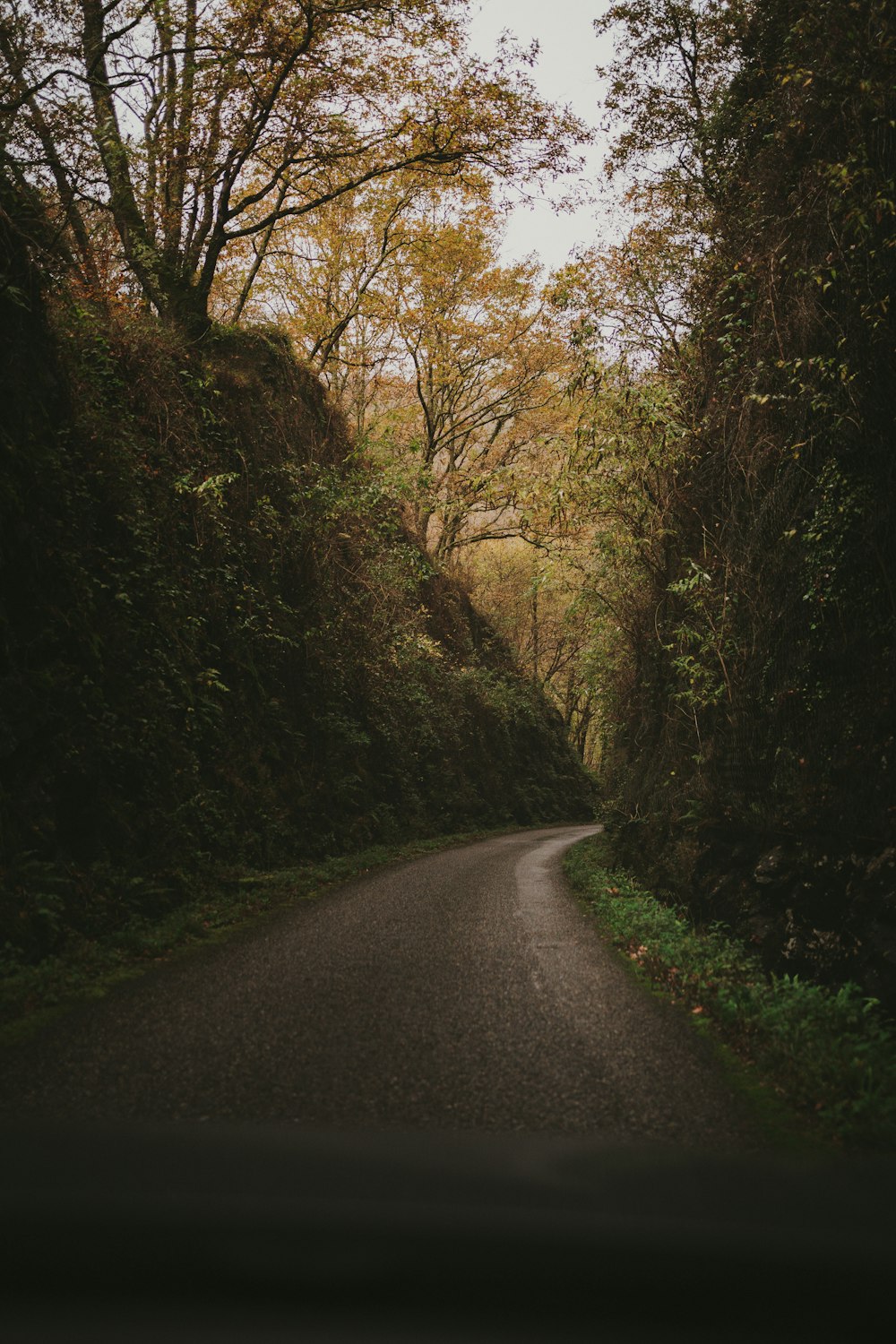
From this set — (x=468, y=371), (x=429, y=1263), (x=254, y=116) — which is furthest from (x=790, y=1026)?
(x=468, y=371)

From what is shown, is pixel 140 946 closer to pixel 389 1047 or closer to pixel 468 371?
pixel 389 1047

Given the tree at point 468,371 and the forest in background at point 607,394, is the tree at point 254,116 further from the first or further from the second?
the tree at point 468,371

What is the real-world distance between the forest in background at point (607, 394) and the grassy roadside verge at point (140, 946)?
1.07m

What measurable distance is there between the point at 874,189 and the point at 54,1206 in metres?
7.17

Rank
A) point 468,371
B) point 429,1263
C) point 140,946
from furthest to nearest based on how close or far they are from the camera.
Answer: point 468,371 → point 140,946 → point 429,1263

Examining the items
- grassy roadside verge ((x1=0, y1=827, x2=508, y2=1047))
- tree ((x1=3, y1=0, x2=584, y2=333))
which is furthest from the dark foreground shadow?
tree ((x1=3, y1=0, x2=584, y2=333))

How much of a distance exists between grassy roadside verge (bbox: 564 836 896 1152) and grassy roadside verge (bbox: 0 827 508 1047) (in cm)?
408

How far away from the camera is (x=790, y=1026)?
189 inches

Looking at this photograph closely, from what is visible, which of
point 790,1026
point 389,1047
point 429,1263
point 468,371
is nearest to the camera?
point 429,1263

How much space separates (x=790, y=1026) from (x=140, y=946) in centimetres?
512

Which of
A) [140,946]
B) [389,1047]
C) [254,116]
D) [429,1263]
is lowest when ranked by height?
[389,1047]

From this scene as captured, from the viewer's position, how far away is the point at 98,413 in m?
9.98

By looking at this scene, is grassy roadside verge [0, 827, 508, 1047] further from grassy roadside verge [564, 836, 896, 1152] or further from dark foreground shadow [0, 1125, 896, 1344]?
grassy roadside verge [564, 836, 896, 1152]

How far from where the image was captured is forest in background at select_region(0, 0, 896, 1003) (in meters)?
5.99
